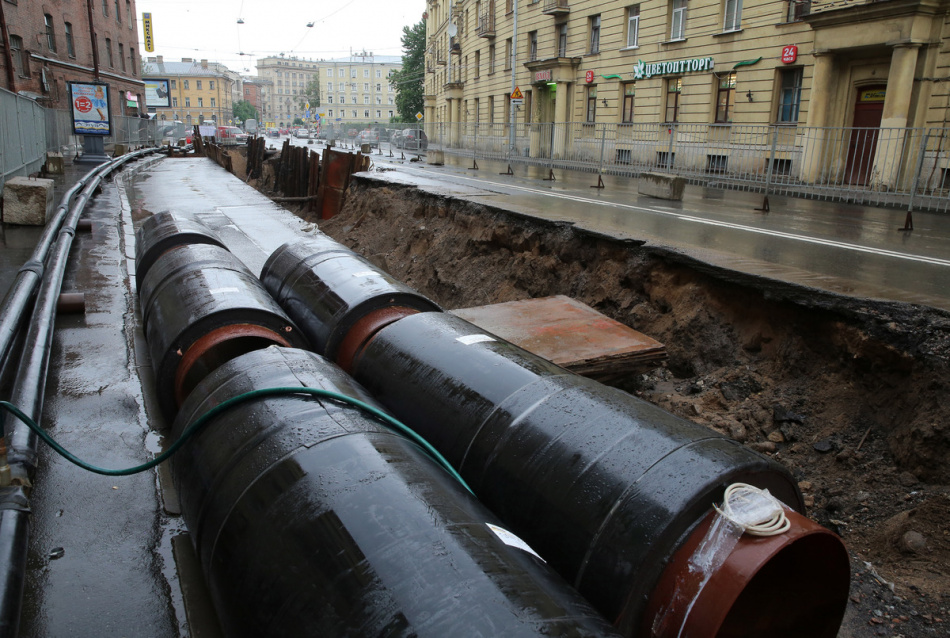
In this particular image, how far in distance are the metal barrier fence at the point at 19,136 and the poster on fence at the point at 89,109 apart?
4096 millimetres

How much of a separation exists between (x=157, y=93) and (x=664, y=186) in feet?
174

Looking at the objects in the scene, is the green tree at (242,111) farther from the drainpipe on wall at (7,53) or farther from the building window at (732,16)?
the building window at (732,16)

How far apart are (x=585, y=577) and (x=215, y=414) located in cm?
140

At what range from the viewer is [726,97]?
2156 centimetres

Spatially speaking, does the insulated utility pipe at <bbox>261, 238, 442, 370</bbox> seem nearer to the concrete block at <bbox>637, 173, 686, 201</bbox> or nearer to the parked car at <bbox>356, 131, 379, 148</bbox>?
the concrete block at <bbox>637, 173, 686, 201</bbox>

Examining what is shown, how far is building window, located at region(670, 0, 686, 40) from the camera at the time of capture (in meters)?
22.9

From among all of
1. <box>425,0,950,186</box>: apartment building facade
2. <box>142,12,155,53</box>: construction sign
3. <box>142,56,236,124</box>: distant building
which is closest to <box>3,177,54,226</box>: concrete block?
<box>425,0,950,186</box>: apartment building facade

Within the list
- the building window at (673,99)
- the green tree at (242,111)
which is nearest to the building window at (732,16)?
the building window at (673,99)

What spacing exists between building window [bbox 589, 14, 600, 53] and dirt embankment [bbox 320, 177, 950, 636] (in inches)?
951

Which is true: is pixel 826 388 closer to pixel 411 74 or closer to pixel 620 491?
pixel 620 491

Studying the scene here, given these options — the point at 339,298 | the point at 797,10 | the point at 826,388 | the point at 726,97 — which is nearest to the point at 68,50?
the point at 726,97

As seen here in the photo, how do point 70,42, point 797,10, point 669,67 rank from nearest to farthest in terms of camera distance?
point 797,10
point 669,67
point 70,42

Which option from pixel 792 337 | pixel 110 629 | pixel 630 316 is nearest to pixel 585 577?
pixel 110 629

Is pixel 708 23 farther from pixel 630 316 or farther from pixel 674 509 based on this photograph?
pixel 674 509
